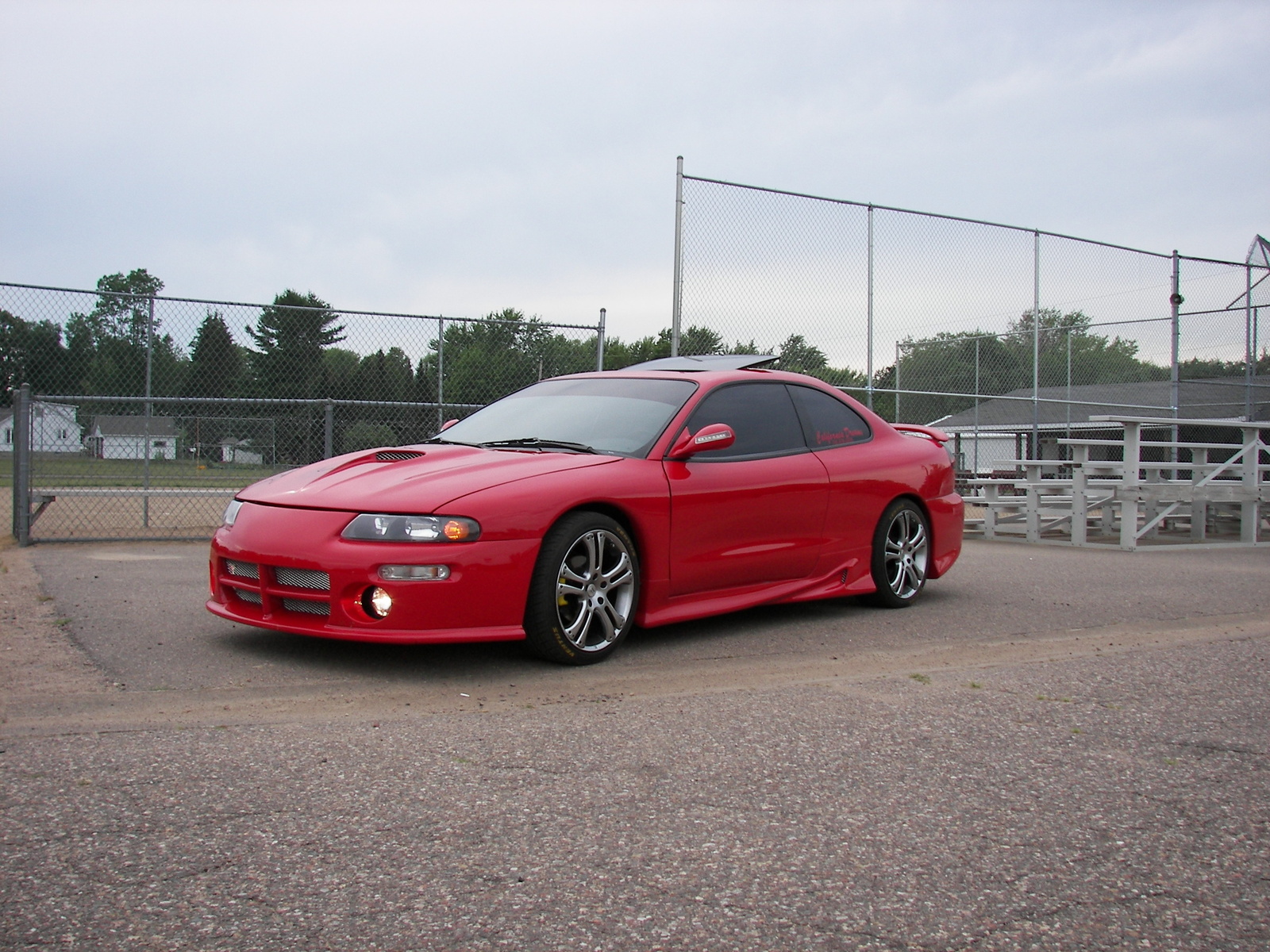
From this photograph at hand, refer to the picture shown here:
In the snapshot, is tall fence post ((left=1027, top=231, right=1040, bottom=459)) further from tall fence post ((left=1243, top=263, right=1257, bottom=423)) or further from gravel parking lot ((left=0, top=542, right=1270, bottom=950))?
gravel parking lot ((left=0, top=542, right=1270, bottom=950))

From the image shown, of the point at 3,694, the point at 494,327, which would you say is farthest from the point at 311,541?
the point at 494,327

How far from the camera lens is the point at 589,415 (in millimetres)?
5500

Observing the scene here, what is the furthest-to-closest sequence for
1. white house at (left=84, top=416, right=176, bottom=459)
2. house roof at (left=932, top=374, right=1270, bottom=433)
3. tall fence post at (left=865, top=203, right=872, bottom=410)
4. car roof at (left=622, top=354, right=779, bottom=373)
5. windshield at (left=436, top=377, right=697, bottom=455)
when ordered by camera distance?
house roof at (left=932, top=374, right=1270, bottom=433) → tall fence post at (left=865, top=203, right=872, bottom=410) → white house at (left=84, top=416, right=176, bottom=459) → car roof at (left=622, top=354, right=779, bottom=373) → windshield at (left=436, top=377, right=697, bottom=455)

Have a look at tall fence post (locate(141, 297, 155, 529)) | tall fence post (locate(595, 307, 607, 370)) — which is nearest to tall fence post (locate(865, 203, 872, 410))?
tall fence post (locate(595, 307, 607, 370))

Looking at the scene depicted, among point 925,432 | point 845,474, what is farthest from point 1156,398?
point 845,474

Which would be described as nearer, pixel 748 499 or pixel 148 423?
pixel 748 499

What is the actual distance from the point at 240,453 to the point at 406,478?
6192 mm

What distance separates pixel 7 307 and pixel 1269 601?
9.89 m

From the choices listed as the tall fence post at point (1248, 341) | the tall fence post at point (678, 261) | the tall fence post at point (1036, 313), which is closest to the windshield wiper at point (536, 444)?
the tall fence post at point (678, 261)

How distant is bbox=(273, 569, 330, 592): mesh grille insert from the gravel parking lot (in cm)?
35

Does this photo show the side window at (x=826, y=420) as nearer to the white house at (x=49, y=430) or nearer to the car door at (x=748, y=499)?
the car door at (x=748, y=499)

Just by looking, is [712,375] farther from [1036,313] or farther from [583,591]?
[1036,313]

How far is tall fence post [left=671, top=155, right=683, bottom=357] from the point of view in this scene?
10234 mm

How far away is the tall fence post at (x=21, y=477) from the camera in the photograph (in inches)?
355
